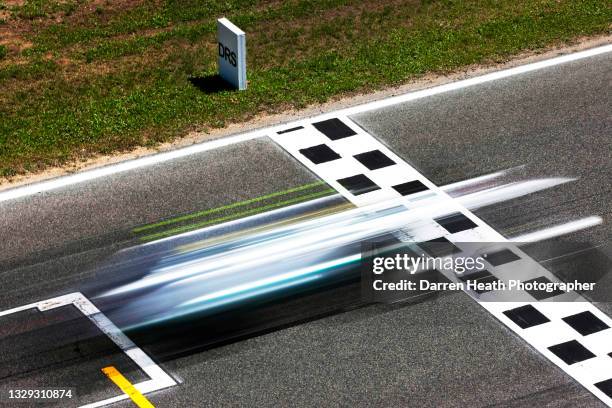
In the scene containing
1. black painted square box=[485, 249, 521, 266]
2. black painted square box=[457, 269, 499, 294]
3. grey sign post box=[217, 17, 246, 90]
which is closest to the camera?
black painted square box=[457, 269, 499, 294]

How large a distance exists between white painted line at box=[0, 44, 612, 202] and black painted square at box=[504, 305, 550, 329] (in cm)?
418

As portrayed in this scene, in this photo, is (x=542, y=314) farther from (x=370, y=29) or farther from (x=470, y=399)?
(x=370, y=29)

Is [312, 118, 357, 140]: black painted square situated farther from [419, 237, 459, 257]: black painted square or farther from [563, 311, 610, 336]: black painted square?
[563, 311, 610, 336]: black painted square

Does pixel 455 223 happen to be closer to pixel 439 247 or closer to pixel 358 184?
pixel 439 247

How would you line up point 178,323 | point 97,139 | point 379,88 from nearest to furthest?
point 178,323
point 97,139
point 379,88

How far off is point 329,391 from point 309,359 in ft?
1.56

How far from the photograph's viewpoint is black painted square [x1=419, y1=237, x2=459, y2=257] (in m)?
12.7

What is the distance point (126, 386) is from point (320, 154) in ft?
14.8

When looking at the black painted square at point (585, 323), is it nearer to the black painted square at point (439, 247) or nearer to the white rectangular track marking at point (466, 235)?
the white rectangular track marking at point (466, 235)

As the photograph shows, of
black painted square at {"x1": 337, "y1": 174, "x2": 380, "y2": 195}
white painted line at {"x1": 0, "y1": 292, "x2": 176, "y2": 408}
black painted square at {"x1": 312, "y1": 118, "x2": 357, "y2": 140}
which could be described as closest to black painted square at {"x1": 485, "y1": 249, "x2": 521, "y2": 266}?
black painted square at {"x1": 337, "y1": 174, "x2": 380, "y2": 195}

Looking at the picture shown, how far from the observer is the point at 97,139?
14.5m

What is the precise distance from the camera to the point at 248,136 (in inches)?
579

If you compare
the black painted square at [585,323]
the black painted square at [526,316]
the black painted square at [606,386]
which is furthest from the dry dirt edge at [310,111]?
the black painted square at [606,386]

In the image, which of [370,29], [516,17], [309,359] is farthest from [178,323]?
[516,17]
